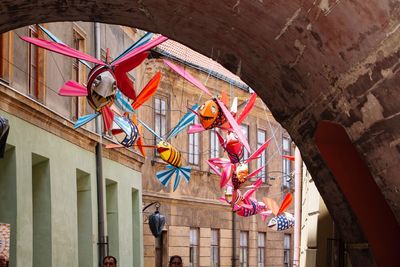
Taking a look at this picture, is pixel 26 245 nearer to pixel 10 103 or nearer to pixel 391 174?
pixel 10 103

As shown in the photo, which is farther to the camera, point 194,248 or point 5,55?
point 194,248

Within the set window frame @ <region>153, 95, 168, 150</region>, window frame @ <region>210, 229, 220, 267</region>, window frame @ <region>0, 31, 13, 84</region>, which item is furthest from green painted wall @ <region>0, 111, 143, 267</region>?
window frame @ <region>210, 229, 220, 267</region>

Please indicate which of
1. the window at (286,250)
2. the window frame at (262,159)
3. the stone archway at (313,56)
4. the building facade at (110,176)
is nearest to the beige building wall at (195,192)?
the building facade at (110,176)

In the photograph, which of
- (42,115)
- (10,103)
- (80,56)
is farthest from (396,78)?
(42,115)

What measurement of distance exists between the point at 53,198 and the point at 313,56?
12227 mm

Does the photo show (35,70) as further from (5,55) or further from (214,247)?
(214,247)

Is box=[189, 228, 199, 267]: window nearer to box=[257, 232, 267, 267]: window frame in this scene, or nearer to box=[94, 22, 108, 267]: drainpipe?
box=[257, 232, 267, 267]: window frame

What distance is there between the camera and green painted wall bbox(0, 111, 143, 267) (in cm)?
1552

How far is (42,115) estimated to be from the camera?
56.0 ft

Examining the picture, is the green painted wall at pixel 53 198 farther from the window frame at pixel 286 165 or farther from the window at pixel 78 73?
the window frame at pixel 286 165

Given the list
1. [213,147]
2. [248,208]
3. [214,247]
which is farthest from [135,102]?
[214,247]

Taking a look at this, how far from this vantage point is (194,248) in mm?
29250

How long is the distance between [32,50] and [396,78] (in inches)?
498

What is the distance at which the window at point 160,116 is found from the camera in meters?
27.3
